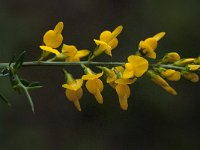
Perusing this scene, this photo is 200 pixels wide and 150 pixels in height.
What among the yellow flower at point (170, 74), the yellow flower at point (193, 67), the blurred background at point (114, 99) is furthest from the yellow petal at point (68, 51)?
the blurred background at point (114, 99)

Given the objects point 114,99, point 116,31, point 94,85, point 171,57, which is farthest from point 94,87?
point 114,99

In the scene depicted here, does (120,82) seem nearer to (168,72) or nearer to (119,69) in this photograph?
(119,69)

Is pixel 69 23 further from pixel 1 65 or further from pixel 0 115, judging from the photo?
pixel 1 65

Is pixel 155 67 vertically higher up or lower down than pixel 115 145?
higher up

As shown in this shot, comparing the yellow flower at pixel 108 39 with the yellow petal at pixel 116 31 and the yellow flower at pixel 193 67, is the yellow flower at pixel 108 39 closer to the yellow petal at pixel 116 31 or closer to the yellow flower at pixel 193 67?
the yellow petal at pixel 116 31

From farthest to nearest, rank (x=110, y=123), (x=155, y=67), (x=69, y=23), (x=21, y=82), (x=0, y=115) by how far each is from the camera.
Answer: (x=69, y=23) → (x=110, y=123) → (x=0, y=115) → (x=155, y=67) → (x=21, y=82)

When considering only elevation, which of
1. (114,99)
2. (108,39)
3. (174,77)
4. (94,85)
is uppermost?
(108,39)

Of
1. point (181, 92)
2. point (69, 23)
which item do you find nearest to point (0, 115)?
point (69, 23)
